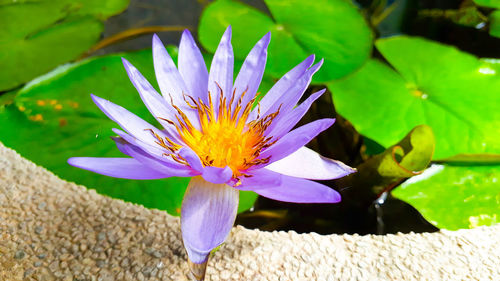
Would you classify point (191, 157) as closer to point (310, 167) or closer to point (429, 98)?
point (310, 167)

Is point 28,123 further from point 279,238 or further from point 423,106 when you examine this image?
point 423,106

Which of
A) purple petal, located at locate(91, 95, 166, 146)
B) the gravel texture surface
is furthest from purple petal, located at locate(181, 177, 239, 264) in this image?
the gravel texture surface

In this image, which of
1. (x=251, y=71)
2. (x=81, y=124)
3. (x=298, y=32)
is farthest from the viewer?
→ (x=298, y=32)

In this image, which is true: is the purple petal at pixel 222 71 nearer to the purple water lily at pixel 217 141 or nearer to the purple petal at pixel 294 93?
the purple water lily at pixel 217 141

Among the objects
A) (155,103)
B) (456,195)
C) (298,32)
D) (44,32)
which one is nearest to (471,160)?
(456,195)

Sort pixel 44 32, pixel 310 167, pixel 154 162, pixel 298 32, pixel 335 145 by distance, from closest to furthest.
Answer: pixel 154 162 < pixel 310 167 < pixel 335 145 < pixel 298 32 < pixel 44 32

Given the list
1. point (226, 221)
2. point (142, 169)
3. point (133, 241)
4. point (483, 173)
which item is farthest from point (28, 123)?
point (483, 173)

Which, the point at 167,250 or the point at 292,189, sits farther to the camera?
the point at 167,250
